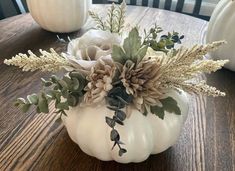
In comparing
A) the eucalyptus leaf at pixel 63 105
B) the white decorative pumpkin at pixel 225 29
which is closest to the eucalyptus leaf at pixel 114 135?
the eucalyptus leaf at pixel 63 105

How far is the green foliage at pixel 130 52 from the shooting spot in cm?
43

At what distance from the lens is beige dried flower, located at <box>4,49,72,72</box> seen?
0.43 metres

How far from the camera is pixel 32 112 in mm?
660

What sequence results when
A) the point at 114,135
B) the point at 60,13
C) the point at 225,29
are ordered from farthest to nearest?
1. the point at 60,13
2. the point at 225,29
3. the point at 114,135

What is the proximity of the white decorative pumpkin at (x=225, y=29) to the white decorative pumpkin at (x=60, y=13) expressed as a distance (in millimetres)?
437

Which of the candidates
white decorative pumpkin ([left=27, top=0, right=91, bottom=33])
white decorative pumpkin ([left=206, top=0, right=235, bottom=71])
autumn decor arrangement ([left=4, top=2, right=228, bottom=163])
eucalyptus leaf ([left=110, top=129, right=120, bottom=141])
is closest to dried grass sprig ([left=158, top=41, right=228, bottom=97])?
autumn decor arrangement ([left=4, top=2, right=228, bottom=163])

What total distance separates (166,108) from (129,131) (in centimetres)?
7

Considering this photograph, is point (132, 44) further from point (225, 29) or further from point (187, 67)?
point (225, 29)

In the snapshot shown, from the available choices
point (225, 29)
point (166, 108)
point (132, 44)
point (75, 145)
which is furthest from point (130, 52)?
point (225, 29)

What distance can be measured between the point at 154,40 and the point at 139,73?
130mm

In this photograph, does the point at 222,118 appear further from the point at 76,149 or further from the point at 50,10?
the point at 50,10

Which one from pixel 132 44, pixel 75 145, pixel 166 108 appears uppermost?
pixel 132 44

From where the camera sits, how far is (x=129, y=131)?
47cm

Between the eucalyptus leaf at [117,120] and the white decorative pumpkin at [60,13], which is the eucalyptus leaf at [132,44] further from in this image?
the white decorative pumpkin at [60,13]
